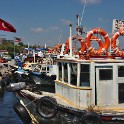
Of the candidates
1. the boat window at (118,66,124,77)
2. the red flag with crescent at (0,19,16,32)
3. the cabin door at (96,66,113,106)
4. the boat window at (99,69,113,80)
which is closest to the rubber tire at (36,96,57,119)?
the cabin door at (96,66,113,106)

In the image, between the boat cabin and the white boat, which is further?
the boat cabin

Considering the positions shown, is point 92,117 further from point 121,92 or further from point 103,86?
point 121,92

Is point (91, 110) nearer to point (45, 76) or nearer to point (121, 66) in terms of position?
point (121, 66)

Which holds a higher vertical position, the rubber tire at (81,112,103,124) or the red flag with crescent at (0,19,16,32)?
the red flag with crescent at (0,19,16,32)

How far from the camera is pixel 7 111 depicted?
70.6 ft

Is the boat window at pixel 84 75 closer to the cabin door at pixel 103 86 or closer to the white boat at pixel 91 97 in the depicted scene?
the white boat at pixel 91 97

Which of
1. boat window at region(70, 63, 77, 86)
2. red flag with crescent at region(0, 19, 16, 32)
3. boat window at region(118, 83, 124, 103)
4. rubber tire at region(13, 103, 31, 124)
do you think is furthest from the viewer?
red flag with crescent at region(0, 19, 16, 32)

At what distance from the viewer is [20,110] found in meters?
14.9

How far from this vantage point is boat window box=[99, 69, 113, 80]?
1347 centimetres

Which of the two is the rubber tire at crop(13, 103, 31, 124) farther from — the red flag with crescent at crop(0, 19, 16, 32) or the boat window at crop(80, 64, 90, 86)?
the red flag with crescent at crop(0, 19, 16, 32)

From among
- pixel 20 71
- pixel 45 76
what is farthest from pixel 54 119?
pixel 20 71

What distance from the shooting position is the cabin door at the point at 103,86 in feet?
44.0

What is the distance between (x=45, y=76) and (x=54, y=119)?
2019cm

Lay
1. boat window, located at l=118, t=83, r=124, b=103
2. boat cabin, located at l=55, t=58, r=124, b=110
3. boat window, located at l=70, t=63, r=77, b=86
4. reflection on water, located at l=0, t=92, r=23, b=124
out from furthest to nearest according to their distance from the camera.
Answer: reflection on water, located at l=0, t=92, r=23, b=124, boat window, located at l=70, t=63, r=77, b=86, boat window, located at l=118, t=83, r=124, b=103, boat cabin, located at l=55, t=58, r=124, b=110
